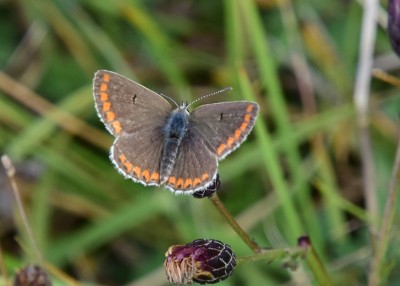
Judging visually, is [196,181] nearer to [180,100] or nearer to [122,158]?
[122,158]

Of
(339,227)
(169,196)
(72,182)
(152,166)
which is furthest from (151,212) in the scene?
(152,166)

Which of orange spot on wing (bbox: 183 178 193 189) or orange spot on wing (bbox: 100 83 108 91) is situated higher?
orange spot on wing (bbox: 100 83 108 91)

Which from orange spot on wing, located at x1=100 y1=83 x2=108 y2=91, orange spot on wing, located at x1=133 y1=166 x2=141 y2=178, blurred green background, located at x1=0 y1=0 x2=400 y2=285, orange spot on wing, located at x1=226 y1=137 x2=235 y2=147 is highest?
orange spot on wing, located at x1=100 y1=83 x2=108 y2=91

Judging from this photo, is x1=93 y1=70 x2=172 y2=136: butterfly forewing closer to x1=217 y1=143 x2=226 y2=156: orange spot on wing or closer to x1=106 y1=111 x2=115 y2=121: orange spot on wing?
x1=106 y1=111 x2=115 y2=121: orange spot on wing

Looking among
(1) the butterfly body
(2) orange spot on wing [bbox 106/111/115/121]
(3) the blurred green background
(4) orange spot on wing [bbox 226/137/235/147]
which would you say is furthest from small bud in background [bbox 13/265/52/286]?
(3) the blurred green background

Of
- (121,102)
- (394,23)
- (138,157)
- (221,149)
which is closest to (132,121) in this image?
(121,102)
